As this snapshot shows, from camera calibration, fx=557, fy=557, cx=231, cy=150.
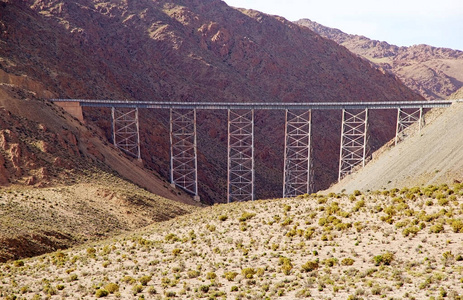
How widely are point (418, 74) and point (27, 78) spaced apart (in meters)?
Result: 123

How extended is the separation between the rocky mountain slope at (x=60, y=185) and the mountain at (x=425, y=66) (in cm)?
10879

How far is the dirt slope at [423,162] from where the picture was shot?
120ft

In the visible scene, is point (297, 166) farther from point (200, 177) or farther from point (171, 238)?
point (171, 238)

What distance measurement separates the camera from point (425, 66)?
162500 mm

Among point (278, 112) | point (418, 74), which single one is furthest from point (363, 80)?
point (418, 74)

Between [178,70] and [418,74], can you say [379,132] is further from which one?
[418,74]

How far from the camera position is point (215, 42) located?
344 ft

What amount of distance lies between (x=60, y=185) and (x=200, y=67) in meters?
54.4

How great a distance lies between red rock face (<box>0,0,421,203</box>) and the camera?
2854 inches

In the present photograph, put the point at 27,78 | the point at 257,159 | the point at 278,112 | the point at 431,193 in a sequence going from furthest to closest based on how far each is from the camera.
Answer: the point at 278,112, the point at 257,159, the point at 27,78, the point at 431,193

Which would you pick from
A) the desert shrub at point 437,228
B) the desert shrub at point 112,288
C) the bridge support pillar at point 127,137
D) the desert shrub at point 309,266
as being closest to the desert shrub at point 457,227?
the desert shrub at point 437,228

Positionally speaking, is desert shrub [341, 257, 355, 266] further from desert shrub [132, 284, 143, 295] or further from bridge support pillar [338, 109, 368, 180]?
bridge support pillar [338, 109, 368, 180]

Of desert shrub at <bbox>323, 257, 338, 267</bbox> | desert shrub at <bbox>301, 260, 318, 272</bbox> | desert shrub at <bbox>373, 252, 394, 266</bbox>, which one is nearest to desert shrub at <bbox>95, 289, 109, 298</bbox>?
desert shrub at <bbox>301, 260, 318, 272</bbox>

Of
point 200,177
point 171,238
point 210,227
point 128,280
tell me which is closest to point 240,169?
point 200,177
